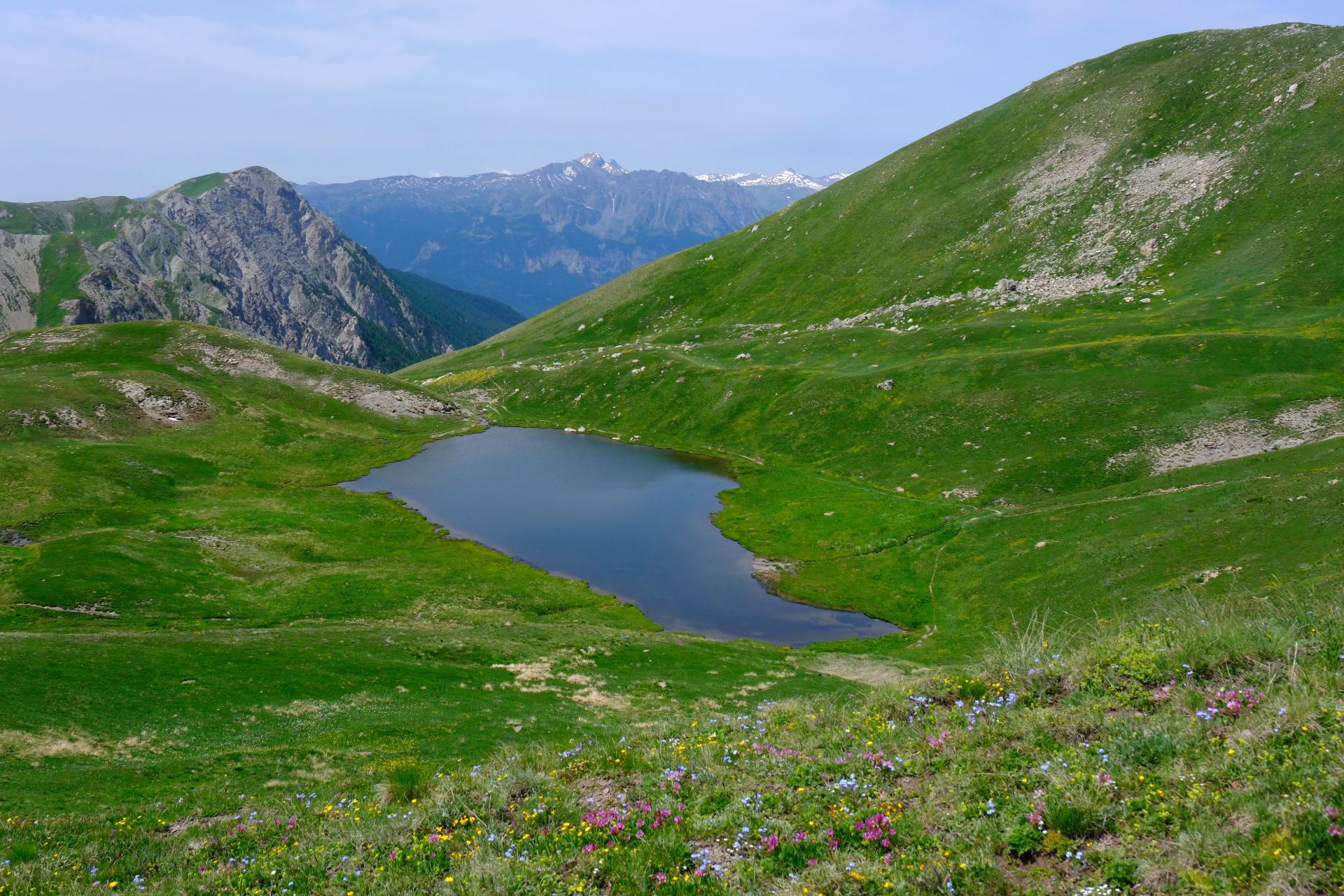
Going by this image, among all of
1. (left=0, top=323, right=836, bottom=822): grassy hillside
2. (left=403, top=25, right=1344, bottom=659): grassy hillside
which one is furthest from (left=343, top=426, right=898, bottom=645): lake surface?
(left=403, top=25, right=1344, bottom=659): grassy hillside

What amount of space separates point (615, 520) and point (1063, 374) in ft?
228

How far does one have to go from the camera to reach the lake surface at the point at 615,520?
7038cm

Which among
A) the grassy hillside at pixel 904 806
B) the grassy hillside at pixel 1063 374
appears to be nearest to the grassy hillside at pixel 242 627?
the grassy hillside at pixel 904 806

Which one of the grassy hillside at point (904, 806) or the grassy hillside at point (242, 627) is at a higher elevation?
the grassy hillside at point (904, 806)

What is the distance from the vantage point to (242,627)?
57219 mm

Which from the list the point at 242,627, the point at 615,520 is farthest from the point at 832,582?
the point at 242,627

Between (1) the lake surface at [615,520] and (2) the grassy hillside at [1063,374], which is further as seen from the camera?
(1) the lake surface at [615,520]

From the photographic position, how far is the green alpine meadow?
1284 cm

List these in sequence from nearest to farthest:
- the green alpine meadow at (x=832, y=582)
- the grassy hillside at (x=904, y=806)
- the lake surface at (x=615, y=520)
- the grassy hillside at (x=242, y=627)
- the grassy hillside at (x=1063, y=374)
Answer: the grassy hillside at (x=904, y=806)
the green alpine meadow at (x=832, y=582)
the grassy hillside at (x=242, y=627)
the grassy hillside at (x=1063, y=374)
the lake surface at (x=615, y=520)

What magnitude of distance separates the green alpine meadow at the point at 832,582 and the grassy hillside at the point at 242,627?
1.34ft

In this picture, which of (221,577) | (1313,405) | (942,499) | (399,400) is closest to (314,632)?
(221,577)

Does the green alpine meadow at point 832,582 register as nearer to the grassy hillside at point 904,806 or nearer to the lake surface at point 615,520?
the grassy hillside at point 904,806

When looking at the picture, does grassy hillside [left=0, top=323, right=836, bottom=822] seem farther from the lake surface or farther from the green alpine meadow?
the lake surface

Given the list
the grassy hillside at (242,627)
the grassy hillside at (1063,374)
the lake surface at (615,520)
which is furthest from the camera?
the lake surface at (615,520)
